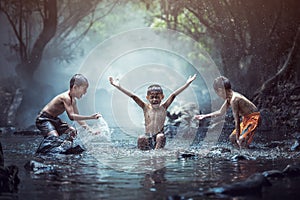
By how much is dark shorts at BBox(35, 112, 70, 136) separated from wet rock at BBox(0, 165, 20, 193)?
3.89 meters

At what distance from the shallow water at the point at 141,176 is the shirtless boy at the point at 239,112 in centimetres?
87

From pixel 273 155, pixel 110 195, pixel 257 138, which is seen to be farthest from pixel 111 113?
pixel 110 195

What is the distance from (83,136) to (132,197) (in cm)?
537

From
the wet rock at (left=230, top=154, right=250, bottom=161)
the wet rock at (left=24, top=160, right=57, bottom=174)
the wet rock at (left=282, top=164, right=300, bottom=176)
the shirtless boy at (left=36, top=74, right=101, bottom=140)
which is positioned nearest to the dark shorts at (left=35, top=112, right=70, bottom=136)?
the shirtless boy at (left=36, top=74, right=101, bottom=140)

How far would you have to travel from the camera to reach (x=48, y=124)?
8.70 meters

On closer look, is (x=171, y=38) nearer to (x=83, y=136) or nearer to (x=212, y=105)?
(x=212, y=105)

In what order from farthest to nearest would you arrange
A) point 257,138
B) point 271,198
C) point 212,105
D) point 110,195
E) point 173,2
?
1. point 173,2
2. point 212,105
3. point 257,138
4. point 110,195
5. point 271,198

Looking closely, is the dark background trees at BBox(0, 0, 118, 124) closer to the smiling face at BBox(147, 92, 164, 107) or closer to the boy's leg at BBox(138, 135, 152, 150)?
the smiling face at BBox(147, 92, 164, 107)

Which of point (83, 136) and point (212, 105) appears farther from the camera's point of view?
point (212, 105)

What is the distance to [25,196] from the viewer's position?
4195mm

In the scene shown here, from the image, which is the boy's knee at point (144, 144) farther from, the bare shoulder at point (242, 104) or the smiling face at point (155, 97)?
the bare shoulder at point (242, 104)

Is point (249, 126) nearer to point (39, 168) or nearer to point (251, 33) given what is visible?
point (39, 168)

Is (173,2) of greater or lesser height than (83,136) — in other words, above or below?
above

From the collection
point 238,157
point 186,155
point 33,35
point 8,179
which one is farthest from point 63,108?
point 33,35
